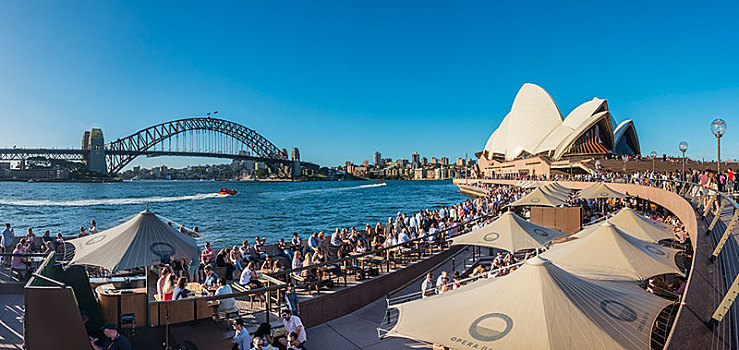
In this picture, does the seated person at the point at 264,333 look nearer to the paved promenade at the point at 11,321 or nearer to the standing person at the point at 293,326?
the standing person at the point at 293,326

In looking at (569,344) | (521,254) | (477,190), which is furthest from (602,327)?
(477,190)

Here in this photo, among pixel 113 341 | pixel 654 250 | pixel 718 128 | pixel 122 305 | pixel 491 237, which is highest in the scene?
pixel 718 128

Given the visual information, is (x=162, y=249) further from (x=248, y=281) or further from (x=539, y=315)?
(x=539, y=315)

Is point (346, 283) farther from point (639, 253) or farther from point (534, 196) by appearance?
point (534, 196)

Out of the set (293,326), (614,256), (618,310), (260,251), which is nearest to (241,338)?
(293,326)

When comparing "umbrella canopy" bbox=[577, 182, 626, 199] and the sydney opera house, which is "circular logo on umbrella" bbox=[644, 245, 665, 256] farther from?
the sydney opera house

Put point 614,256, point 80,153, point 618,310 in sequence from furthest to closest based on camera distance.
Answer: point 80,153 → point 614,256 → point 618,310

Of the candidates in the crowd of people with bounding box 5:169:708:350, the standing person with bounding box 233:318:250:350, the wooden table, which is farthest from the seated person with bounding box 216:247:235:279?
the standing person with bounding box 233:318:250:350


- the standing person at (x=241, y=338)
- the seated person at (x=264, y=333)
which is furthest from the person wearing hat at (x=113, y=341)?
the seated person at (x=264, y=333)
